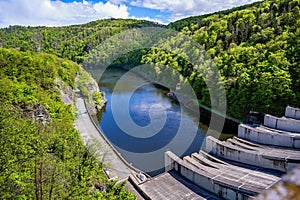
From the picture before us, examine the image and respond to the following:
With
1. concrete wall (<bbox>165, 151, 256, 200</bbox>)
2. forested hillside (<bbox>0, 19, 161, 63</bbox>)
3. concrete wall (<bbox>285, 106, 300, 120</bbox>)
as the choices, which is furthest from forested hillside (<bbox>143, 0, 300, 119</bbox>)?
forested hillside (<bbox>0, 19, 161, 63</bbox>)

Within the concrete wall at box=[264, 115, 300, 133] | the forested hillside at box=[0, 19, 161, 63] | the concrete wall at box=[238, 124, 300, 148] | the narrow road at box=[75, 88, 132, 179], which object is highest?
the forested hillside at box=[0, 19, 161, 63]

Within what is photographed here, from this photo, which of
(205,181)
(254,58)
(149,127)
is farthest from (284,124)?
(254,58)

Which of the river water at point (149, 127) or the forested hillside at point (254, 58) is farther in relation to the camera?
the forested hillside at point (254, 58)

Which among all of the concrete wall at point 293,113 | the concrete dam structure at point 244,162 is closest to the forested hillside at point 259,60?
the concrete wall at point 293,113

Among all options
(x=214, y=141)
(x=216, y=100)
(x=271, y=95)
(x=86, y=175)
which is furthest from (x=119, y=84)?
(x=86, y=175)

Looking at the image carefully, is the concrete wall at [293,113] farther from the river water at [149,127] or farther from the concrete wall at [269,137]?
the river water at [149,127]

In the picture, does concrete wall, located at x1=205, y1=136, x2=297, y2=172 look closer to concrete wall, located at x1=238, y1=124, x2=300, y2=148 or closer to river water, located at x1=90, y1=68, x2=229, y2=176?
concrete wall, located at x1=238, y1=124, x2=300, y2=148
